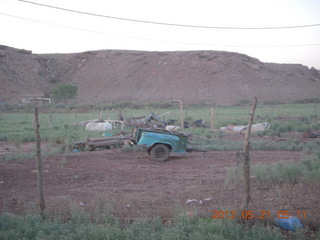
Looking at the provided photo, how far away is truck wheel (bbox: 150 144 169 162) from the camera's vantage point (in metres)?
12.9

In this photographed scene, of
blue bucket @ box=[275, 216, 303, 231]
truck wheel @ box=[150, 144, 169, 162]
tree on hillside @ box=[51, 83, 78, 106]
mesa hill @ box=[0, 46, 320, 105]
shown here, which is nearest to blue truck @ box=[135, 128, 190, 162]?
truck wheel @ box=[150, 144, 169, 162]

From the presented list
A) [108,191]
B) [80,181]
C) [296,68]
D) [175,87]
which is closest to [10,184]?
[80,181]

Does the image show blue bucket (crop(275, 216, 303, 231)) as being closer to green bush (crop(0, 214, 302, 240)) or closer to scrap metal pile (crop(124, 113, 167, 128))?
green bush (crop(0, 214, 302, 240))

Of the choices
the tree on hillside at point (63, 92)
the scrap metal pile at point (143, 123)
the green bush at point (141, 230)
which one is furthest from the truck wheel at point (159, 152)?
the tree on hillside at point (63, 92)

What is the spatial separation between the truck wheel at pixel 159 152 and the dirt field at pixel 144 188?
9.6 inches

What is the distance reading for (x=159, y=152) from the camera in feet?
42.9

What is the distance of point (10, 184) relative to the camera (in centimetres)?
958

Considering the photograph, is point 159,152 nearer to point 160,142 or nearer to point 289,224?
point 160,142

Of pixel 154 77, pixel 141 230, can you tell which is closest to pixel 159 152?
pixel 141 230

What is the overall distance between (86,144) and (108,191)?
7.25 m

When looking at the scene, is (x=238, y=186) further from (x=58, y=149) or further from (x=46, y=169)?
(x=58, y=149)

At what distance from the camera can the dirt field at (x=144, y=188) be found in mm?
7078

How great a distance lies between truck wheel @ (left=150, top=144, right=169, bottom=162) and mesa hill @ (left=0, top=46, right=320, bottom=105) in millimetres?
51889
